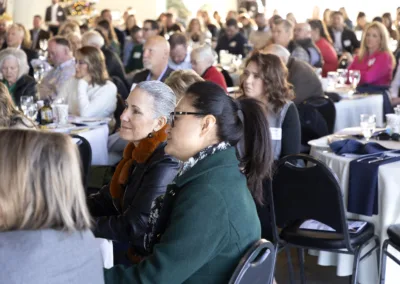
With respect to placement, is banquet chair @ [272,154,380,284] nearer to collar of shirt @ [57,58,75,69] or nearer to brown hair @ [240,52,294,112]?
brown hair @ [240,52,294,112]

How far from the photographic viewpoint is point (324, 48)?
995cm

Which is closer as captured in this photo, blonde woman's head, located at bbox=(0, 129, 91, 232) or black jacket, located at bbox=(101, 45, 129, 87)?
blonde woman's head, located at bbox=(0, 129, 91, 232)

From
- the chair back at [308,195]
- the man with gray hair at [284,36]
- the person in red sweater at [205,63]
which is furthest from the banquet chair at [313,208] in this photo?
the man with gray hair at [284,36]

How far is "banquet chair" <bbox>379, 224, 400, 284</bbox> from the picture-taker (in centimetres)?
351

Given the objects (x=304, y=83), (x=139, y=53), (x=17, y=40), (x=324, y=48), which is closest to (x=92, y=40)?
(x=17, y=40)

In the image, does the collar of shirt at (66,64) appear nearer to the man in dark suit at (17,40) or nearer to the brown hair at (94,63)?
the brown hair at (94,63)

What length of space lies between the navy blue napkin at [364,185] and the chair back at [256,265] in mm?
1763

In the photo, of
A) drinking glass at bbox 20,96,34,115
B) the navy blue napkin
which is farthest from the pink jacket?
the navy blue napkin

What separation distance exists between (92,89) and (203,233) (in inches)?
164

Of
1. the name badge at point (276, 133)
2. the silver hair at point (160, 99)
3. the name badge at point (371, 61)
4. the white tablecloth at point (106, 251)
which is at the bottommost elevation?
the name badge at point (371, 61)

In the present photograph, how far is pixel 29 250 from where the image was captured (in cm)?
167

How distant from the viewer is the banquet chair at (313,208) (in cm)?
343

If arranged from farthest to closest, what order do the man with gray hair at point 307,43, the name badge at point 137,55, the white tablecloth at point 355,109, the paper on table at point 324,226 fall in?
the name badge at point 137,55 → the man with gray hair at point 307,43 → the white tablecloth at point 355,109 → the paper on table at point 324,226

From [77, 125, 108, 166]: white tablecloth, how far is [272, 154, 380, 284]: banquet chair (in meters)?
1.95
